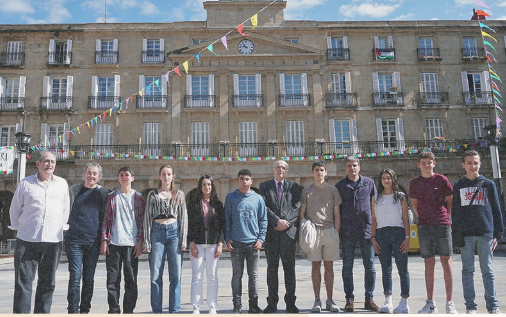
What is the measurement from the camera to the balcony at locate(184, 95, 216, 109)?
2617 centimetres

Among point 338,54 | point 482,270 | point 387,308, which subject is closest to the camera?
point 482,270

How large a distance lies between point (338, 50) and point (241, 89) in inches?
271

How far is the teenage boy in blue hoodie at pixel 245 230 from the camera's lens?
6.03m

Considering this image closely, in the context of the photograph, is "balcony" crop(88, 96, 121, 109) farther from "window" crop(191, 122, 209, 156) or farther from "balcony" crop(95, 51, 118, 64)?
"window" crop(191, 122, 209, 156)

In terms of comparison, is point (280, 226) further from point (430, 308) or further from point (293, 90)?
point (293, 90)

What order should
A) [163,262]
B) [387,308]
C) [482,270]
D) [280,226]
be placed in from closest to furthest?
[482,270] → [387,308] → [163,262] → [280,226]

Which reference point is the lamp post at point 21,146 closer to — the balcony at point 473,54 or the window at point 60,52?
the window at point 60,52

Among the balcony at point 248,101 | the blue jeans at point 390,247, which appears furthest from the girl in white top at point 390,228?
the balcony at point 248,101

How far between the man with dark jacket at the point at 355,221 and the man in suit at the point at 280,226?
73 cm

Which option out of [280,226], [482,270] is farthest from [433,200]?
[280,226]

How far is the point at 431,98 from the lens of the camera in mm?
27156

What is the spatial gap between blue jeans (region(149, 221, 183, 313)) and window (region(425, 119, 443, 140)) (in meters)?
24.2

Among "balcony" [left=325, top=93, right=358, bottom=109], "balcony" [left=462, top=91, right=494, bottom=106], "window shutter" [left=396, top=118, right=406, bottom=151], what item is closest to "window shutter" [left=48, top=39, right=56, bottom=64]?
"balcony" [left=325, top=93, right=358, bottom=109]

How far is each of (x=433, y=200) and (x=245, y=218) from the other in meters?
2.63
